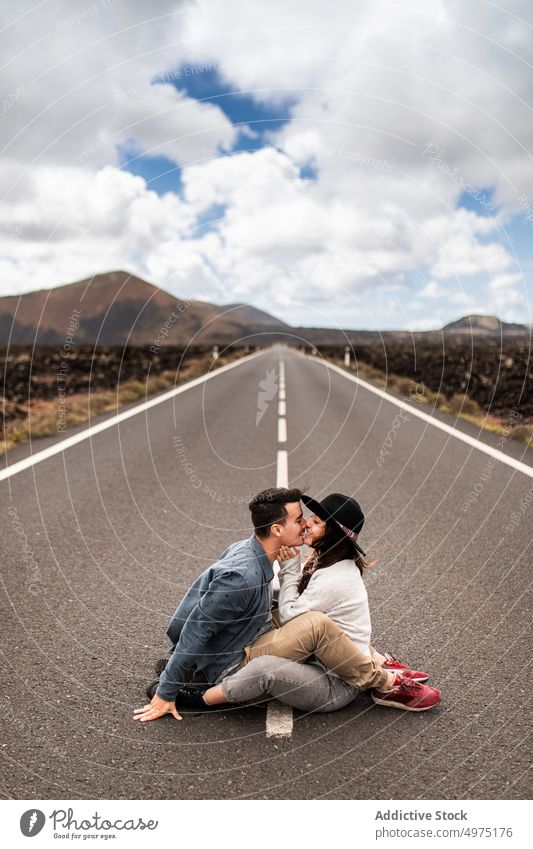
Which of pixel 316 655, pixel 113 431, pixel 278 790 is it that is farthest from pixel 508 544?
pixel 113 431

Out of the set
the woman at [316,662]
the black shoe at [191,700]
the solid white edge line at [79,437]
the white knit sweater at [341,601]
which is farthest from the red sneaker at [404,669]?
the solid white edge line at [79,437]

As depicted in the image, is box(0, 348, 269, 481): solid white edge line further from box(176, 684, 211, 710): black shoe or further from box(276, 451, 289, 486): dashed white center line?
box(176, 684, 211, 710): black shoe

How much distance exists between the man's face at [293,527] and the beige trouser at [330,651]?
37 centimetres

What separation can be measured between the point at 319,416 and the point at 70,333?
9.43 metres

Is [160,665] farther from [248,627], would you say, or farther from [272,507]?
[272,507]

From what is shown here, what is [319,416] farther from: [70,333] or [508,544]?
[70,333]

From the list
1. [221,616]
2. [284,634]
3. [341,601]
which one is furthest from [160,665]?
[341,601]

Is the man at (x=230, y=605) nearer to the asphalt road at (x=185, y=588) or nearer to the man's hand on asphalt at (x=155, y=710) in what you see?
the man's hand on asphalt at (x=155, y=710)

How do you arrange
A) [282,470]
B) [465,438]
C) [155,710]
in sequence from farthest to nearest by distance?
[465,438]
[282,470]
[155,710]

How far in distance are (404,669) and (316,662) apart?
0.44 meters

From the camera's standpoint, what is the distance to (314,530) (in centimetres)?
357

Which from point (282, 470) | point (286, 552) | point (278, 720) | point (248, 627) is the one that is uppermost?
point (286, 552)

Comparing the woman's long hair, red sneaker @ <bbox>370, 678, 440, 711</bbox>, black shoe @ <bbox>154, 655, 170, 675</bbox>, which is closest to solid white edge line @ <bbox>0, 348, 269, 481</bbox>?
black shoe @ <bbox>154, 655, 170, 675</bbox>

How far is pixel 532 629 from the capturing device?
4.31m
